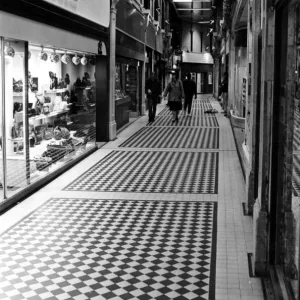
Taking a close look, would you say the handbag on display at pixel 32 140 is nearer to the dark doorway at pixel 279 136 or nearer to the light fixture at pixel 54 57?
the light fixture at pixel 54 57

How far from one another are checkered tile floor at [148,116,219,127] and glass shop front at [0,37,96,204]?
5.28 metres

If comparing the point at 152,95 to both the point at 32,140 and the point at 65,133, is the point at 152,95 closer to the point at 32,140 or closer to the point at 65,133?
the point at 65,133

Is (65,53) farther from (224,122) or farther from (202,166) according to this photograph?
(224,122)

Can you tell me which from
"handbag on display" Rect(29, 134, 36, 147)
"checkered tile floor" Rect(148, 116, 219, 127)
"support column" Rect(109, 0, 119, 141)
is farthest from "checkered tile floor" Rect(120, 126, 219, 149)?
"handbag on display" Rect(29, 134, 36, 147)

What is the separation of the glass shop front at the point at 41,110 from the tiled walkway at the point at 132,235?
38 cm

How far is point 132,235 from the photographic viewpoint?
18.5 feet

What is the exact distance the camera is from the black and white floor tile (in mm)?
4246

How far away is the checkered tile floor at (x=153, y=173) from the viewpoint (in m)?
7.80

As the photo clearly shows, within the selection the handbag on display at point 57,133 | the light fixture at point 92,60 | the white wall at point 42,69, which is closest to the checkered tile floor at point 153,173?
the handbag on display at point 57,133

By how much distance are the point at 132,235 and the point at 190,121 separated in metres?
12.2

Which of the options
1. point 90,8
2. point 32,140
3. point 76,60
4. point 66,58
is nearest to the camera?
point 32,140

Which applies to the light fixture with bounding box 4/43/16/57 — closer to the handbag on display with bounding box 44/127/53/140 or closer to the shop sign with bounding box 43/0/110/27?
the shop sign with bounding box 43/0/110/27

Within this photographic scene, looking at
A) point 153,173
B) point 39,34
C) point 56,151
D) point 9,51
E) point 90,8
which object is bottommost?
point 153,173

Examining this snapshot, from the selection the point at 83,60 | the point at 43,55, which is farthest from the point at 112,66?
the point at 43,55
